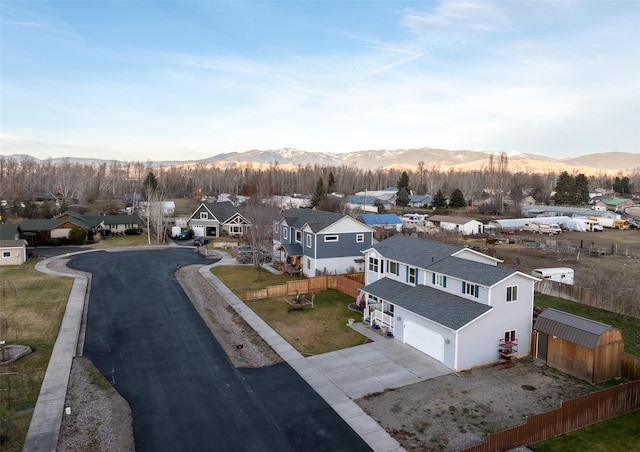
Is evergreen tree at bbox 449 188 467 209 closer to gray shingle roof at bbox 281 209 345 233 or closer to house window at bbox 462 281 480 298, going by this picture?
gray shingle roof at bbox 281 209 345 233

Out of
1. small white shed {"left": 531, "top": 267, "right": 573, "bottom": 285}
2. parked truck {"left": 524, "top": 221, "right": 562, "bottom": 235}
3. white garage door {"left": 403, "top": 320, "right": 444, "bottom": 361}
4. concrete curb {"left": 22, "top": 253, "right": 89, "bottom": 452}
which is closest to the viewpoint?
concrete curb {"left": 22, "top": 253, "right": 89, "bottom": 452}

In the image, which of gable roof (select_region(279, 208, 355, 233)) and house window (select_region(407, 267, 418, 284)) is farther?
gable roof (select_region(279, 208, 355, 233))

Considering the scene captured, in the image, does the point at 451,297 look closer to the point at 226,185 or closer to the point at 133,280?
the point at 133,280

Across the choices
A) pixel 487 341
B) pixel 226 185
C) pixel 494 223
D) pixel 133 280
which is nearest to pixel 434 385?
pixel 487 341

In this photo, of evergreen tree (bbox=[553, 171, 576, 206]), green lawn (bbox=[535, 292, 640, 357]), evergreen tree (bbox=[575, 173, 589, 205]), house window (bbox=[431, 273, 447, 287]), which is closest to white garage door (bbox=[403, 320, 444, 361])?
house window (bbox=[431, 273, 447, 287])

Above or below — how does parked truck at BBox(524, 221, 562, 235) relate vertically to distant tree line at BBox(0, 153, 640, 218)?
below

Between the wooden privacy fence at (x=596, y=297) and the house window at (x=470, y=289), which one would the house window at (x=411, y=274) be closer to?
the house window at (x=470, y=289)
